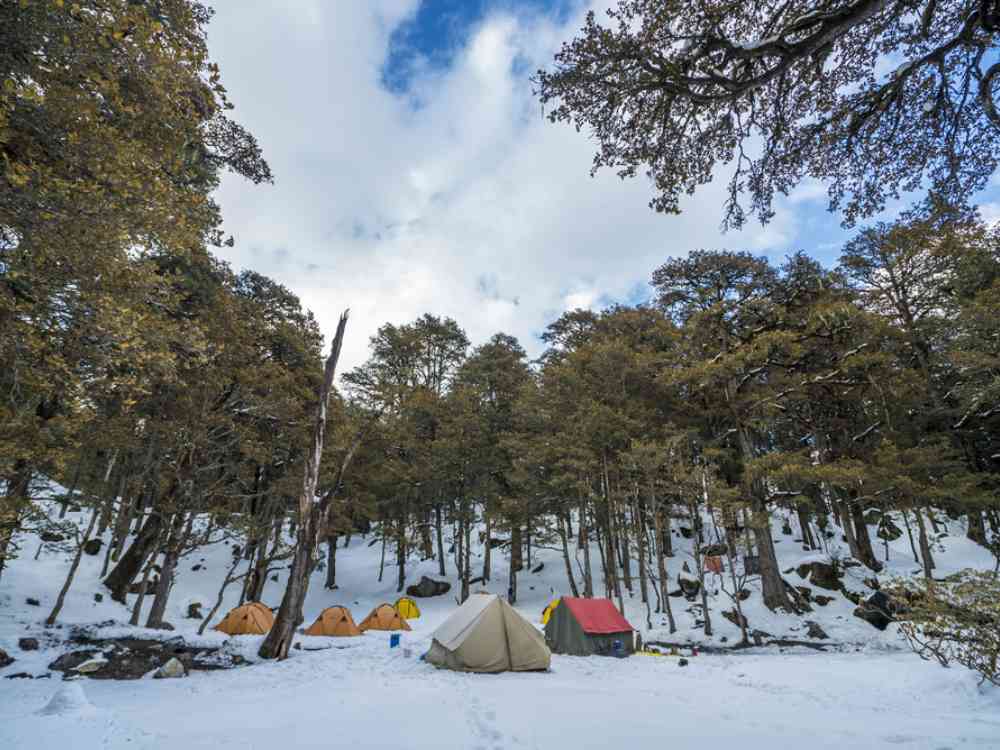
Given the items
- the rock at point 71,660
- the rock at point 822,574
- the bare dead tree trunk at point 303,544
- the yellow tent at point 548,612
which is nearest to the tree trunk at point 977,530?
the rock at point 822,574

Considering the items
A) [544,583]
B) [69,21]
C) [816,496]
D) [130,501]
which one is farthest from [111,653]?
[816,496]

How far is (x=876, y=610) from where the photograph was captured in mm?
14438

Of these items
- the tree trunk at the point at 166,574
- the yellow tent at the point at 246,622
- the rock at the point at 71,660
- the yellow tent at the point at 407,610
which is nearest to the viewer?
the rock at the point at 71,660

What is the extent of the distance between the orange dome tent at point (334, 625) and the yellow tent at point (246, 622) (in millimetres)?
1587

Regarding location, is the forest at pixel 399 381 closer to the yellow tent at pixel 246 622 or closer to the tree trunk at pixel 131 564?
the tree trunk at pixel 131 564

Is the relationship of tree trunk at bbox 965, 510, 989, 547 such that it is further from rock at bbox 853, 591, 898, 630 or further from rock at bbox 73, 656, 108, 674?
rock at bbox 73, 656, 108, 674

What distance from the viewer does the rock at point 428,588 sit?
925 inches

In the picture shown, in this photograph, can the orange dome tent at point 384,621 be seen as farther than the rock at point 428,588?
No

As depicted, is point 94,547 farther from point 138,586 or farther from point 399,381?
point 399,381

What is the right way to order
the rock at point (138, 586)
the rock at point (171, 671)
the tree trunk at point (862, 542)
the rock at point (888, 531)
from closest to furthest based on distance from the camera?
the rock at point (171, 671)
the rock at point (138, 586)
the tree trunk at point (862, 542)
the rock at point (888, 531)

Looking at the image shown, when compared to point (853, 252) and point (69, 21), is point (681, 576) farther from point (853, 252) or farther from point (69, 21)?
point (69, 21)

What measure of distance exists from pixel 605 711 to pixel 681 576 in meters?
14.8

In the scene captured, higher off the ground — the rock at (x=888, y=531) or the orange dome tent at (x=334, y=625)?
the rock at (x=888, y=531)

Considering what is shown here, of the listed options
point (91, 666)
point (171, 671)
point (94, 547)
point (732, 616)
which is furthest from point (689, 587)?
point (94, 547)
